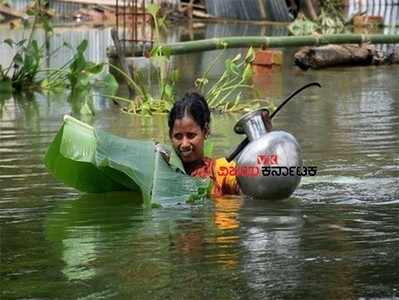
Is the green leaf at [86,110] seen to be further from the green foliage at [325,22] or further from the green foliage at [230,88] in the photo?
the green foliage at [325,22]

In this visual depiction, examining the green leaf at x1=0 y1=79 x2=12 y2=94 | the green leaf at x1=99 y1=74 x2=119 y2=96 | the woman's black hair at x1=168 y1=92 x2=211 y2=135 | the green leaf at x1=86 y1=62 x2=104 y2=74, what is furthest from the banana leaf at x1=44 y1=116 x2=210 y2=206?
the green leaf at x1=0 y1=79 x2=12 y2=94

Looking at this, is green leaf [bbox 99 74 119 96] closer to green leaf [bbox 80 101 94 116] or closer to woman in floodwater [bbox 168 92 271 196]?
green leaf [bbox 80 101 94 116]

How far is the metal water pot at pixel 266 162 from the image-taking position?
6.52 metres

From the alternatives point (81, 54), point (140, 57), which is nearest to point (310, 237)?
point (81, 54)

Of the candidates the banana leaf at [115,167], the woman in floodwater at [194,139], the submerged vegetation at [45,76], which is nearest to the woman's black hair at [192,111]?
the woman in floodwater at [194,139]

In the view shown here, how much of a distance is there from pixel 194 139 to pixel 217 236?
41.2 inches

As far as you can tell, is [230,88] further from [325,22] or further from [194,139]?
[325,22]

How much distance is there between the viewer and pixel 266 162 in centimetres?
651

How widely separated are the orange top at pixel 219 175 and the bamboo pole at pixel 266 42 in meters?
7.38

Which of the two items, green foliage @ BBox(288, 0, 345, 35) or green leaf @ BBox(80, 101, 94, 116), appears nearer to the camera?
green leaf @ BBox(80, 101, 94, 116)

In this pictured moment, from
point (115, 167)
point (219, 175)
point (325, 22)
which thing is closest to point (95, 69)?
point (115, 167)

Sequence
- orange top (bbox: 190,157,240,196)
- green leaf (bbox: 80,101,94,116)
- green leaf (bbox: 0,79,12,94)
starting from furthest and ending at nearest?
1. green leaf (bbox: 0,79,12,94)
2. green leaf (bbox: 80,101,94,116)
3. orange top (bbox: 190,157,240,196)

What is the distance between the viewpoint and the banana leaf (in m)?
6.69

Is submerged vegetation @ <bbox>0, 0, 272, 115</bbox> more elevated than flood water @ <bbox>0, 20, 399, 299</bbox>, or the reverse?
submerged vegetation @ <bbox>0, 0, 272, 115</bbox>
